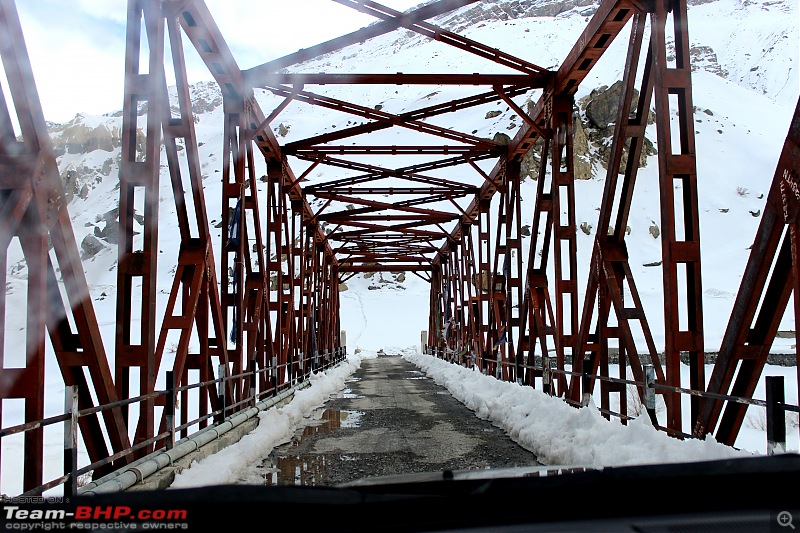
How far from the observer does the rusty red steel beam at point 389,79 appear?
1181cm

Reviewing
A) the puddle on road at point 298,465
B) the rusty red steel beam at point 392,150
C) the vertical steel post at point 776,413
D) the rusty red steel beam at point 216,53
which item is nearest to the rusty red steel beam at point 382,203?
the rusty red steel beam at point 392,150

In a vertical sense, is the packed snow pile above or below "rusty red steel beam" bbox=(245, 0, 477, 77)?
below

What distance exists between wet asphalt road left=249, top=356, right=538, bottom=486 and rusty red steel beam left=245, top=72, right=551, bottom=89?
5712 millimetres

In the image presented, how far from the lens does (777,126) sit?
324 ft

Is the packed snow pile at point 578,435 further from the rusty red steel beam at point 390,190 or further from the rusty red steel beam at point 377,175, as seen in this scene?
the rusty red steel beam at point 390,190

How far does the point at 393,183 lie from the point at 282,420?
64877 mm

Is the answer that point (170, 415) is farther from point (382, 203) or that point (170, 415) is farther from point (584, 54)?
point (382, 203)

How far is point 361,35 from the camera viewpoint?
35.4 feet

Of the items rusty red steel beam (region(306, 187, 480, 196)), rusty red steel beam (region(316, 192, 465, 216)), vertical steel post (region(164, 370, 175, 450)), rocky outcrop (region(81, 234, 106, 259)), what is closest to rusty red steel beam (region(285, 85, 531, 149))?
rusty red steel beam (region(306, 187, 480, 196))

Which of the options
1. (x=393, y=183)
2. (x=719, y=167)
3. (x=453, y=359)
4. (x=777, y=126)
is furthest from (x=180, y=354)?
(x=777, y=126)

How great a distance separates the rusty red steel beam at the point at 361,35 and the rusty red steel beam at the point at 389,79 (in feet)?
0.56

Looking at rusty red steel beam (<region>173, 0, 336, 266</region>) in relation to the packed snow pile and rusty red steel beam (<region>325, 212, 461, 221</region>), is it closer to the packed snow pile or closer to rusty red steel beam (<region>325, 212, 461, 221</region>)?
the packed snow pile

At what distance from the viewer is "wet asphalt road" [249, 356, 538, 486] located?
7410 millimetres

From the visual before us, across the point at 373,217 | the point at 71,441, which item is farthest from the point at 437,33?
the point at 373,217
